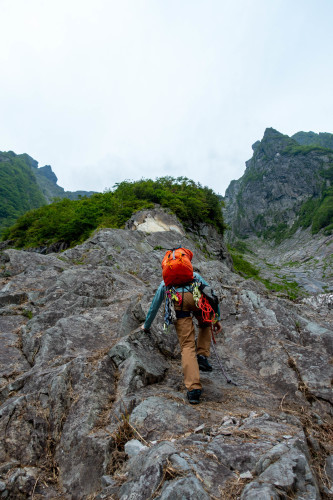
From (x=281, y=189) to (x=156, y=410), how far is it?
4976 inches

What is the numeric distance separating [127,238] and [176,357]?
1320 cm

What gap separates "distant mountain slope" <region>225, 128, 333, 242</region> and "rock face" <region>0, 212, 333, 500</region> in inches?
3336

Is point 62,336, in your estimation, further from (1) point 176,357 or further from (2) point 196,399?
(2) point 196,399

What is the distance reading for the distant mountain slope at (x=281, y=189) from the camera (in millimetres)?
98875

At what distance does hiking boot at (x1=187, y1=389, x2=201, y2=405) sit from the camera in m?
4.00

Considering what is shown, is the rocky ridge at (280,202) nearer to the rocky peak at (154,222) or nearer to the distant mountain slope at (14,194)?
the rocky peak at (154,222)

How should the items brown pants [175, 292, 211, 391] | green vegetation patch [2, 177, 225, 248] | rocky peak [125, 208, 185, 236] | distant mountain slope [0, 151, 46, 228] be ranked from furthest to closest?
distant mountain slope [0, 151, 46, 228]
green vegetation patch [2, 177, 225, 248]
rocky peak [125, 208, 185, 236]
brown pants [175, 292, 211, 391]

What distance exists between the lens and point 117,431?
337 cm

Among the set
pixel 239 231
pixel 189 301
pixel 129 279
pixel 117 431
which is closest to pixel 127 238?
pixel 129 279

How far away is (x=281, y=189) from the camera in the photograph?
116625mm

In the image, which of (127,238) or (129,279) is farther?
(127,238)

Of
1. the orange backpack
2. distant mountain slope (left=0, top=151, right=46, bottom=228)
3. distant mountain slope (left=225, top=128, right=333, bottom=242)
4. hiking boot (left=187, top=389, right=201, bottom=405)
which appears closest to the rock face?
hiking boot (left=187, top=389, right=201, bottom=405)

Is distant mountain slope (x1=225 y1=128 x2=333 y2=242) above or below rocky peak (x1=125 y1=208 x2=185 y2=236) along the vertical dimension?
above

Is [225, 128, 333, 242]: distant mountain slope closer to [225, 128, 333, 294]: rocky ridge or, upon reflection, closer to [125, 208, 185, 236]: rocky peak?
[225, 128, 333, 294]: rocky ridge
